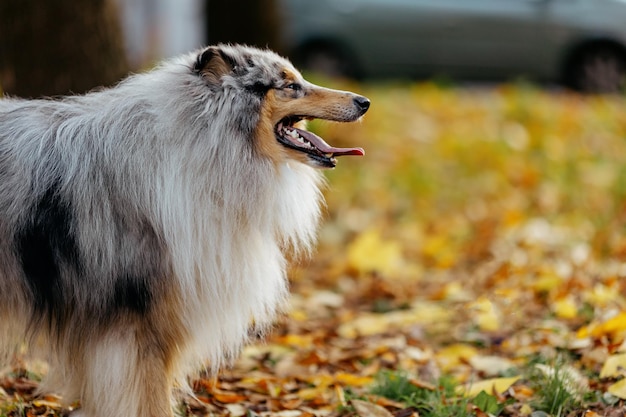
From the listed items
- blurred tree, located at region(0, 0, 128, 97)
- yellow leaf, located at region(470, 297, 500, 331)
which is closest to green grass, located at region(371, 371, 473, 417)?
yellow leaf, located at region(470, 297, 500, 331)

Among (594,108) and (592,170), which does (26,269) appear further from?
(594,108)

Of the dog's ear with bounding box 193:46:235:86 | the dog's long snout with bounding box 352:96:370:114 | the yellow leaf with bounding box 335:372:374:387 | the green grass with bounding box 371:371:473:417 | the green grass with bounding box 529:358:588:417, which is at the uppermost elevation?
the dog's ear with bounding box 193:46:235:86

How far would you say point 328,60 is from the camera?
14359mm

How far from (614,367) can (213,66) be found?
2375 mm

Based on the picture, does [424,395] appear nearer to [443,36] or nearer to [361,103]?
[361,103]

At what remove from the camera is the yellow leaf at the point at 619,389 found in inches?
167

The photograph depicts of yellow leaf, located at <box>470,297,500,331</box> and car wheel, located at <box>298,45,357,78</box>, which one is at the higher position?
yellow leaf, located at <box>470,297,500,331</box>

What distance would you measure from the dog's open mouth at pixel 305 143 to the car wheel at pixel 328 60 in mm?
10251

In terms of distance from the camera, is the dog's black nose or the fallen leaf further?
the fallen leaf

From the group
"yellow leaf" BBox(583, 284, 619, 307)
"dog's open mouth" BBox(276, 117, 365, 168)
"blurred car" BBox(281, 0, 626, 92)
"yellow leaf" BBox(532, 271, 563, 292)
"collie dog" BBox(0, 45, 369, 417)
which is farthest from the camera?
"blurred car" BBox(281, 0, 626, 92)

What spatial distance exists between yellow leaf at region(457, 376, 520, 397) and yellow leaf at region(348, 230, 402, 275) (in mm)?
2608

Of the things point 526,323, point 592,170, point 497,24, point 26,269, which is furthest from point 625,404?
point 497,24

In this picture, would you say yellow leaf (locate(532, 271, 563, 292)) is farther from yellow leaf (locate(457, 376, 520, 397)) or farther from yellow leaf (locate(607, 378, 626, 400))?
yellow leaf (locate(607, 378, 626, 400))

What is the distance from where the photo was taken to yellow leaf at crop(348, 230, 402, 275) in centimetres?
719
